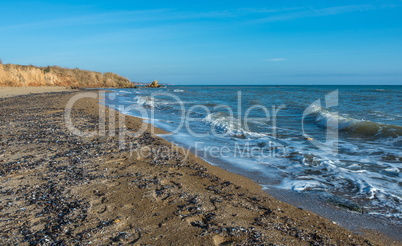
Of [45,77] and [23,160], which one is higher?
[45,77]

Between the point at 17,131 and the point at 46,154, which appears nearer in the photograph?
the point at 46,154

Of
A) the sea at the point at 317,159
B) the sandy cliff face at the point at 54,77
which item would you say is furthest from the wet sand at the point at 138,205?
the sandy cliff face at the point at 54,77

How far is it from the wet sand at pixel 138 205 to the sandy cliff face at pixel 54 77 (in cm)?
3698

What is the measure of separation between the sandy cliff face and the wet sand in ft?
121

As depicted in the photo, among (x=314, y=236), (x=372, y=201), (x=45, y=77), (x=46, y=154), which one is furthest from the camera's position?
(x=45, y=77)

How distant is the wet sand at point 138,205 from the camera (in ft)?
8.39

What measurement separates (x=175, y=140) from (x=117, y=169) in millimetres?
2877

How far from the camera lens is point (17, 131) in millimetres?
7234

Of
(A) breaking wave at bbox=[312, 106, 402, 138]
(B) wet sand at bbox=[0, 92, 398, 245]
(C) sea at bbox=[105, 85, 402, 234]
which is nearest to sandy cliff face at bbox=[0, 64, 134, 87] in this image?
(C) sea at bbox=[105, 85, 402, 234]

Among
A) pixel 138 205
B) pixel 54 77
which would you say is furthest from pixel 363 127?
pixel 54 77

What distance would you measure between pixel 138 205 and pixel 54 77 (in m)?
52.8

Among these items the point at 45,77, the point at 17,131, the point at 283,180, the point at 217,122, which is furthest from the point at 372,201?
the point at 45,77

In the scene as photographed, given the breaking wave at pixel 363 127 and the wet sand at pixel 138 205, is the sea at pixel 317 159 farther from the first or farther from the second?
the wet sand at pixel 138 205

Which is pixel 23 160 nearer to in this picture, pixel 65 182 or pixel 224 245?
pixel 65 182
